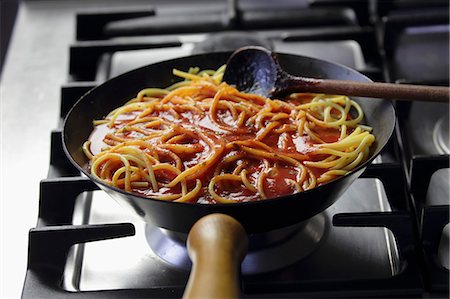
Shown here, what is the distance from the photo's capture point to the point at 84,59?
1.75 metres

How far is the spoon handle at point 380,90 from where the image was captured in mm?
1232

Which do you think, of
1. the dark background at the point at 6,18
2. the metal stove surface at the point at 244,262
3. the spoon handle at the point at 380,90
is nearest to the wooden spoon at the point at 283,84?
the spoon handle at the point at 380,90

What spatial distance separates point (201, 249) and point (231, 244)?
0.04 m

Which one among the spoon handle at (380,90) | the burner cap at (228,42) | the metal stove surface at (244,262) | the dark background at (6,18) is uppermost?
the spoon handle at (380,90)

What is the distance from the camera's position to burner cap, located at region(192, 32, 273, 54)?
5.63ft

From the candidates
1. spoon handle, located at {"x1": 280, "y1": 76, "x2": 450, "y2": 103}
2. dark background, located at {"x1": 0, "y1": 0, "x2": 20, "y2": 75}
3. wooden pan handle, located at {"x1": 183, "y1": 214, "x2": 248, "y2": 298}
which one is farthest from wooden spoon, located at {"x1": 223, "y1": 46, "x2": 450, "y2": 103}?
dark background, located at {"x1": 0, "y1": 0, "x2": 20, "y2": 75}

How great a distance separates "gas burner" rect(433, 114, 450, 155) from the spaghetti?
23cm

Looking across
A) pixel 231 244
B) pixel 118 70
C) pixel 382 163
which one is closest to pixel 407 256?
pixel 382 163

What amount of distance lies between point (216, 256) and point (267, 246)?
14.3 inches

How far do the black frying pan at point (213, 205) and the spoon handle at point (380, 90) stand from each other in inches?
1.5

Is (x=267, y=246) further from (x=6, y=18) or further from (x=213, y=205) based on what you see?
(x=6, y=18)

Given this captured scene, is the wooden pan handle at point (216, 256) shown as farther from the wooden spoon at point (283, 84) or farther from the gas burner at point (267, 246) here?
the wooden spoon at point (283, 84)

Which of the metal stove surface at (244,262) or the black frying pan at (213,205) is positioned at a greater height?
the black frying pan at (213,205)

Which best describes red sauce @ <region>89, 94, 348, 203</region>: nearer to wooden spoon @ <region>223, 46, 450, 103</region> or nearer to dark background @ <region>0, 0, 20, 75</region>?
wooden spoon @ <region>223, 46, 450, 103</region>
